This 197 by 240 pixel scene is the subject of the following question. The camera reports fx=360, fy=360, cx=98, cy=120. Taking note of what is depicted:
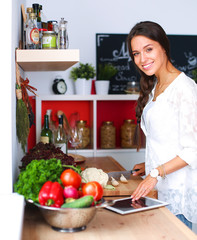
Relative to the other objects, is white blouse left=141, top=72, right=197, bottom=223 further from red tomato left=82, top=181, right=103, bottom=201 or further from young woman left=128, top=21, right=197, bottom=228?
red tomato left=82, top=181, right=103, bottom=201

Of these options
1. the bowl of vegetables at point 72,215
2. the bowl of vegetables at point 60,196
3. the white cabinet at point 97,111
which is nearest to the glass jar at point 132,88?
the white cabinet at point 97,111

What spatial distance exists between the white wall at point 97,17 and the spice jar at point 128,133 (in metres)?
0.61

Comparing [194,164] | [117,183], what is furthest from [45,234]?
[194,164]

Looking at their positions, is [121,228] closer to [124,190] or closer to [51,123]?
[124,190]

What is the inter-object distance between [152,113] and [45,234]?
2.97 ft

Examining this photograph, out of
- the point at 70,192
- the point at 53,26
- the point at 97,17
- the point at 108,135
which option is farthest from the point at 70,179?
the point at 97,17

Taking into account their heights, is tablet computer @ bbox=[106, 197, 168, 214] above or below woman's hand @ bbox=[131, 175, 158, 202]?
below

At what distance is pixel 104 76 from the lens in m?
3.33

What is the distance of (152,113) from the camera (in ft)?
6.17

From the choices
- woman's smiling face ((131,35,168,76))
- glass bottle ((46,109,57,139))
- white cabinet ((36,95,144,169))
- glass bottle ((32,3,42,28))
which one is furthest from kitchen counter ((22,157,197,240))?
white cabinet ((36,95,144,169))

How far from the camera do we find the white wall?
3326 mm

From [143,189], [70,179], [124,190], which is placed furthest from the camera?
[124,190]

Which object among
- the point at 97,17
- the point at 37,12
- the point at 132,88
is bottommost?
the point at 132,88

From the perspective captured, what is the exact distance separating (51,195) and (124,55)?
8.06ft
